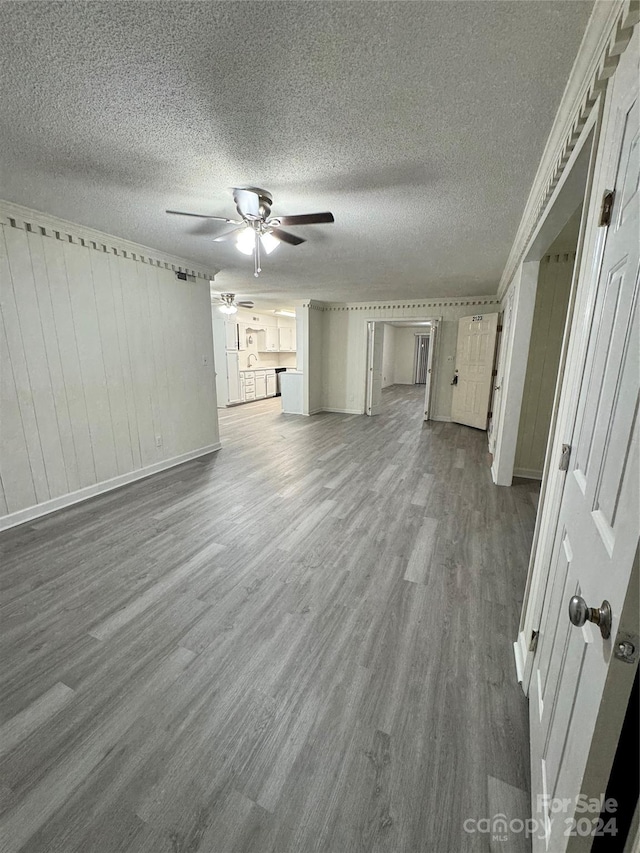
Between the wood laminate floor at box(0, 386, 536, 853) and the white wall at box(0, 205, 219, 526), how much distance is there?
19.2 inches

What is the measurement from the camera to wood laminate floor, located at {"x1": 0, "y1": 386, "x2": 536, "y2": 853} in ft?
3.45

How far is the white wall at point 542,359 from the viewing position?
3.44 m

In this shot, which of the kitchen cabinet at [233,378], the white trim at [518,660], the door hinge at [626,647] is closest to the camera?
the door hinge at [626,647]

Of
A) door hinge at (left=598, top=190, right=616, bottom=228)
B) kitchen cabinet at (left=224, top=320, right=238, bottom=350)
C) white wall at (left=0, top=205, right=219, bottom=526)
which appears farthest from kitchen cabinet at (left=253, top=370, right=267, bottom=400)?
door hinge at (left=598, top=190, right=616, bottom=228)

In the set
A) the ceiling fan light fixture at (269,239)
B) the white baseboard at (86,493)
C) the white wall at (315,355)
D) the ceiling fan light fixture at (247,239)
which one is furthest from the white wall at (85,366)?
the white wall at (315,355)

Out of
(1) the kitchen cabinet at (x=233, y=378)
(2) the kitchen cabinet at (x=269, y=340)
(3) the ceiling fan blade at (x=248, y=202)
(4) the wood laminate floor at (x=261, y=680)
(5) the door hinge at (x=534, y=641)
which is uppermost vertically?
(3) the ceiling fan blade at (x=248, y=202)

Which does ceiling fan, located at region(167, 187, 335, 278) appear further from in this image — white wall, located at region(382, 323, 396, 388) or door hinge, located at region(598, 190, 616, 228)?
white wall, located at region(382, 323, 396, 388)

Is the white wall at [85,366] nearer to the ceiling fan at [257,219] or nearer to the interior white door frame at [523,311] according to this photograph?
the ceiling fan at [257,219]

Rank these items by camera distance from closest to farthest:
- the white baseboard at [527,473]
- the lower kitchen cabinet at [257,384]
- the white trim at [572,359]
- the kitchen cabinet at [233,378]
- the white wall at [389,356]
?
1. the white trim at [572,359]
2. the white baseboard at [527,473]
3. the kitchen cabinet at [233,378]
4. the lower kitchen cabinet at [257,384]
5. the white wall at [389,356]

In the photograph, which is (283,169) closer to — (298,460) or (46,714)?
(46,714)

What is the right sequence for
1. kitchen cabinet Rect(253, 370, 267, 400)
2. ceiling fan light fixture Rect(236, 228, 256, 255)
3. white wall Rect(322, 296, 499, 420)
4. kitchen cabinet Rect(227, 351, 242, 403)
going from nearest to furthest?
ceiling fan light fixture Rect(236, 228, 256, 255) < white wall Rect(322, 296, 499, 420) < kitchen cabinet Rect(227, 351, 242, 403) < kitchen cabinet Rect(253, 370, 267, 400)

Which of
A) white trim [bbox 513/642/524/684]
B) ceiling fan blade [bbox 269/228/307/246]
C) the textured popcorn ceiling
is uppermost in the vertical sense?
the textured popcorn ceiling

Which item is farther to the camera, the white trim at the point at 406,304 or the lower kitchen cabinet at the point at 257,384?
the lower kitchen cabinet at the point at 257,384

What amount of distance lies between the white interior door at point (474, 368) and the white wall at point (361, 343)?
32 cm
